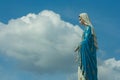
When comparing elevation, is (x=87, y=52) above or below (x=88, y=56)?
above

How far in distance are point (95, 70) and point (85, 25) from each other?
3215mm

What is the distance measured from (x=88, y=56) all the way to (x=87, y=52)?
294mm

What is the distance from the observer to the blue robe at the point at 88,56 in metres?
48.8

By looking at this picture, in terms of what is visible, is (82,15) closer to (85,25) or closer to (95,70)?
(85,25)

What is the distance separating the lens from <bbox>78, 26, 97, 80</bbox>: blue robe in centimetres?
4875

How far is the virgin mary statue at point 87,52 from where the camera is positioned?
4875cm

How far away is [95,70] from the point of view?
49125mm

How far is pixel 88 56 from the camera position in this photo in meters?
49.1

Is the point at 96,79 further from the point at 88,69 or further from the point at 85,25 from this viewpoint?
the point at 85,25

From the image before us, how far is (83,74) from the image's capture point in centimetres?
4859

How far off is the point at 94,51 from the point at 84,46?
0.90 metres

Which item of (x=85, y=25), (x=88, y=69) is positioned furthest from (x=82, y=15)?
(x=88, y=69)

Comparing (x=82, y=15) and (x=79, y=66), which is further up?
(x=82, y=15)

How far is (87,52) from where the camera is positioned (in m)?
49.2
